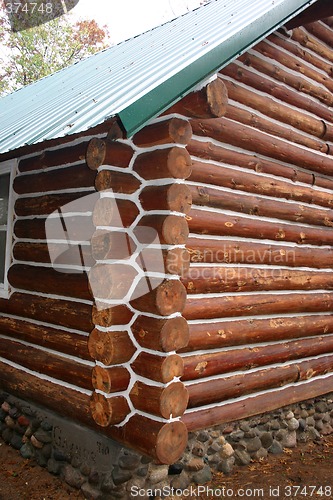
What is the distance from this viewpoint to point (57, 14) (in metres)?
24.4

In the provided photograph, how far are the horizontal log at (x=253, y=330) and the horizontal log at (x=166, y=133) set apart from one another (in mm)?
1789

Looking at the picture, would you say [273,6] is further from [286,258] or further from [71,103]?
[286,258]

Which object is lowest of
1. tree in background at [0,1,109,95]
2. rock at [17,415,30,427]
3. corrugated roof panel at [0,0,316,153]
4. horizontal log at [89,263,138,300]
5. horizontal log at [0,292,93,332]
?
rock at [17,415,30,427]

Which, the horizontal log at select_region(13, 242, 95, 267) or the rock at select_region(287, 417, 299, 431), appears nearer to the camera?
the horizontal log at select_region(13, 242, 95, 267)

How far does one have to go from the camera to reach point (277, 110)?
5.58 meters

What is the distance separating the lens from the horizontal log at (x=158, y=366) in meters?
4.02

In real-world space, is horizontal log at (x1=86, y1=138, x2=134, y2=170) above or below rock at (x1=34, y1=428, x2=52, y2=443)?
above

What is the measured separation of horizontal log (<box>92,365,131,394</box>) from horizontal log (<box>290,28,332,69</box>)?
4.61 m

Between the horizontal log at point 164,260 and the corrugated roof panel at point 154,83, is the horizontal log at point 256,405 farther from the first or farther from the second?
the corrugated roof panel at point 154,83

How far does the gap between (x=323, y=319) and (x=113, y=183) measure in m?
3.55

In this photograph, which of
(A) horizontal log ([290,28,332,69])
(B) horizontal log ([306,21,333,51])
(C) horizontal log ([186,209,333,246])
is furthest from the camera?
(B) horizontal log ([306,21,333,51])

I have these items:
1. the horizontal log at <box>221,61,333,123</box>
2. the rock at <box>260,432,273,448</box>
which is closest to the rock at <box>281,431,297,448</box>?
the rock at <box>260,432,273,448</box>

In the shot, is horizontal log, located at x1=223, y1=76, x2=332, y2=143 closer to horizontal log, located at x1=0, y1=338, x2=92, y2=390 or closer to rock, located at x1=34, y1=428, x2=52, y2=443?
horizontal log, located at x1=0, y1=338, x2=92, y2=390

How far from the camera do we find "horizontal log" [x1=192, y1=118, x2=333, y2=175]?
4812 millimetres
